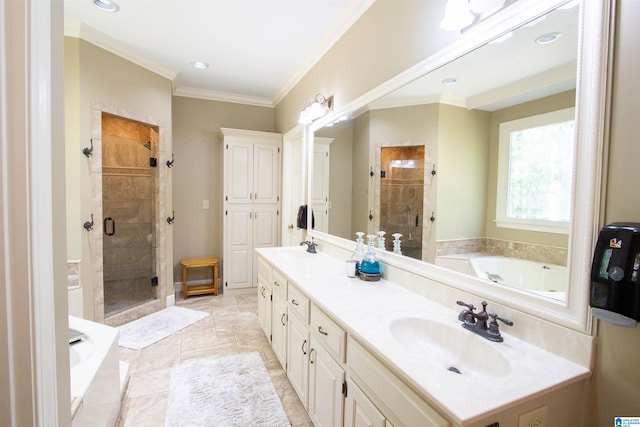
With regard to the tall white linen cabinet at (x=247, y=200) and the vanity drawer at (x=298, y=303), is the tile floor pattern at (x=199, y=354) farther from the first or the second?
the vanity drawer at (x=298, y=303)

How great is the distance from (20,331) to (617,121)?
1467mm

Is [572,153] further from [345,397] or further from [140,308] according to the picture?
[140,308]

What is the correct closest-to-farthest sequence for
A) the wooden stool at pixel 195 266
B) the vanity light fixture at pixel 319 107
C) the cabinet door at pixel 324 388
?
the cabinet door at pixel 324 388, the vanity light fixture at pixel 319 107, the wooden stool at pixel 195 266

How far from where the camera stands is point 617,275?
0.83 meters

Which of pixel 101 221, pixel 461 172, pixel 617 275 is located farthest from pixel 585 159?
pixel 101 221

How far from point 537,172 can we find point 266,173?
11.4 feet

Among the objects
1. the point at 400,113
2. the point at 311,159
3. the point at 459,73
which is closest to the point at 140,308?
the point at 311,159

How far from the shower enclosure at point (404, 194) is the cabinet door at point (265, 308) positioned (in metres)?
1.20

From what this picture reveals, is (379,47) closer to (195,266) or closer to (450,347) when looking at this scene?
(450,347)

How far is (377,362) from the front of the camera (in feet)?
3.59

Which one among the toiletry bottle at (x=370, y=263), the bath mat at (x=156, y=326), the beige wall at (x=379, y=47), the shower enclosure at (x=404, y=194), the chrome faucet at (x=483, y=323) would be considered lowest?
the bath mat at (x=156, y=326)

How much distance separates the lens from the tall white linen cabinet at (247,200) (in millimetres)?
4047

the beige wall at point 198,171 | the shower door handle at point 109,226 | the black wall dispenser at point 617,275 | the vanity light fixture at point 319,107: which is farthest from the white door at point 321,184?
the shower door handle at point 109,226

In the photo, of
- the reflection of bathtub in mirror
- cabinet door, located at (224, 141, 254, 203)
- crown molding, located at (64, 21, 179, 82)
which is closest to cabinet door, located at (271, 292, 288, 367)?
the reflection of bathtub in mirror
